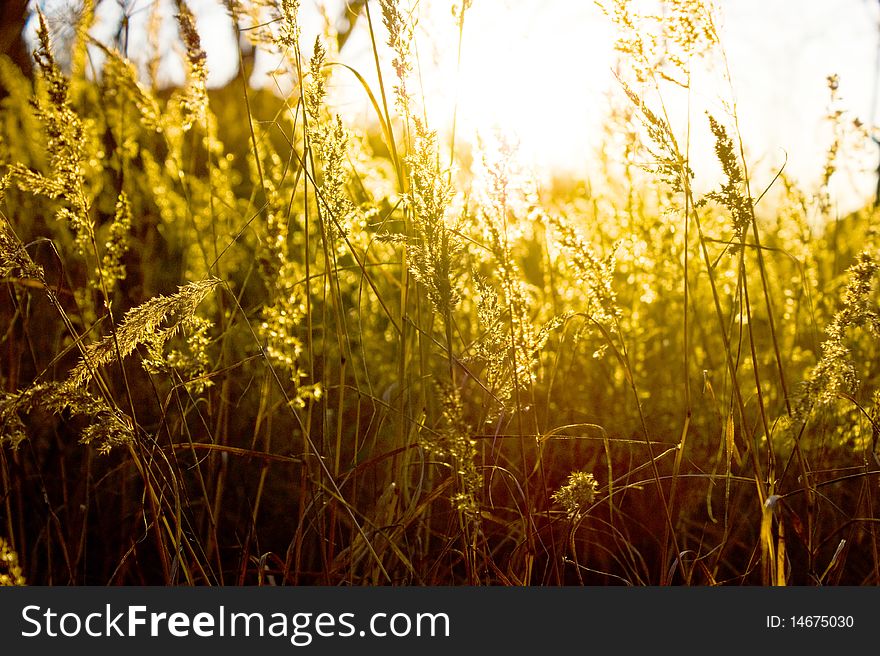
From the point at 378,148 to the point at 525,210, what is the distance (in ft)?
5.96

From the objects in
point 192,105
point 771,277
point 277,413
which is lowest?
point 277,413

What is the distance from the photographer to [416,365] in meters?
1.37

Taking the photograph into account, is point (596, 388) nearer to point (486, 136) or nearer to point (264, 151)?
point (486, 136)

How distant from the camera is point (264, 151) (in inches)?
76.7

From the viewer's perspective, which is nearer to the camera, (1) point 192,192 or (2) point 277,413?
(2) point 277,413

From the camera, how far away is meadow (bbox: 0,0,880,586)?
0.94 meters

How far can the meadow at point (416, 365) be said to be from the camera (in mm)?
944

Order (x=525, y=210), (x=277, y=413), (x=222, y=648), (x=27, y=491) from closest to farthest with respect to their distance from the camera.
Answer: (x=222, y=648), (x=525, y=210), (x=27, y=491), (x=277, y=413)

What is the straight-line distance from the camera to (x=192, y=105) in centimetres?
125

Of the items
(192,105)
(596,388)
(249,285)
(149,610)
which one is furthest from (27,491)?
(596,388)

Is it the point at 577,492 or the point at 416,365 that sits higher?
the point at 416,365

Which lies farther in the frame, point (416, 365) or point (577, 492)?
point (416, 365)

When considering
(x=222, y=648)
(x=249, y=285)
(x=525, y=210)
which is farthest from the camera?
(x=249, y=285)

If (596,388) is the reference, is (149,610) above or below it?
below
